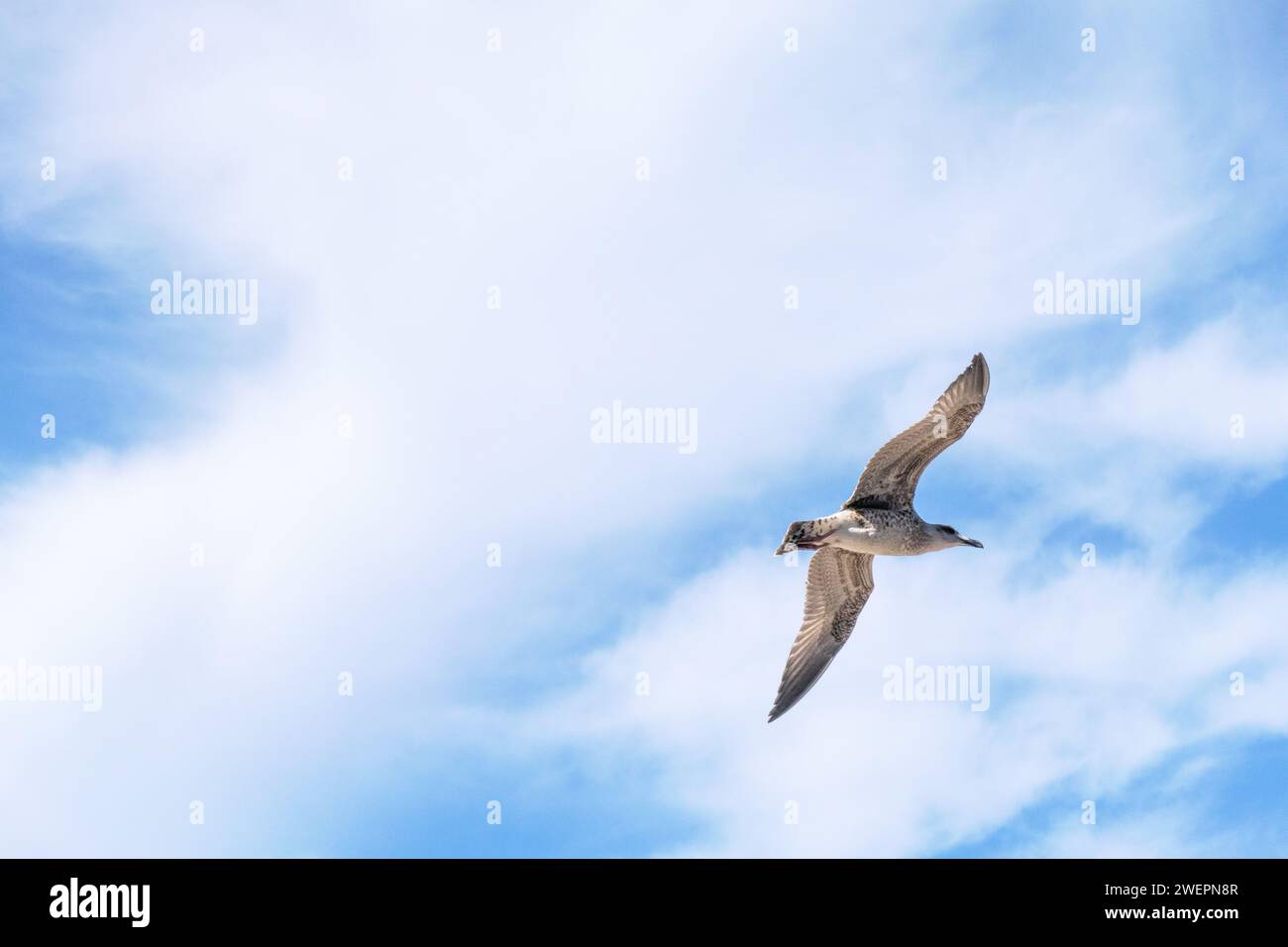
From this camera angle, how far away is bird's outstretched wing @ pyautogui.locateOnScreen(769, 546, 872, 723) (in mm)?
23312

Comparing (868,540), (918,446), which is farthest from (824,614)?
(918,446)

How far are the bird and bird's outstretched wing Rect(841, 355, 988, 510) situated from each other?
0.05 ft

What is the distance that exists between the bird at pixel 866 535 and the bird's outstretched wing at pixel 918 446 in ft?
0.05

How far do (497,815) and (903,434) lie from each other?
33.5ft

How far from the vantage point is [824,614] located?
23672 mm

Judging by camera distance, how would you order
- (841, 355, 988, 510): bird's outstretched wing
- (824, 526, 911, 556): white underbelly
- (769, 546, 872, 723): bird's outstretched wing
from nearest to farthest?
(841, 355, 988, 510): bird's outstretched wing
(824, 526, 911, 556): white underbelly
(769, 546, 872, 723): bird's outstretched wing

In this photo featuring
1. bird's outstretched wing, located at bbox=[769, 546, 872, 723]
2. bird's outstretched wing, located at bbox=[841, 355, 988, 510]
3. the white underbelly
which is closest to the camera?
bird's outstretched wing, located at bbox=[841, 355, 988, 510]

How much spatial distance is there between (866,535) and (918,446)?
5.83 ft

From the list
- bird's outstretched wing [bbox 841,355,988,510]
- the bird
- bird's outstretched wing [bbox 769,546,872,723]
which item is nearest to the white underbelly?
the bird

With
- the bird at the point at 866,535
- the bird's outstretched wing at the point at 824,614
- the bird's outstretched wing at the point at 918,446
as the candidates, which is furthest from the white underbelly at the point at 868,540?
the bird's outstretched wing at the point at 824,614

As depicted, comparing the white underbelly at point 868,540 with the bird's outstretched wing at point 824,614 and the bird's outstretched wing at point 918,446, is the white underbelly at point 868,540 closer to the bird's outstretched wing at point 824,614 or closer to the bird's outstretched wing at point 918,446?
the bird's outstretched wing at point 918,446

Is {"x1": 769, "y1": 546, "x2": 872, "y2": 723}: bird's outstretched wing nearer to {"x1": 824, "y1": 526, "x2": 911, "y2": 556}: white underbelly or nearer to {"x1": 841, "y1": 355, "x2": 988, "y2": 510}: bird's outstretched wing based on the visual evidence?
{"x1": 824, "y1": 526, "x2": 911, "y2": 556}: white underbelly

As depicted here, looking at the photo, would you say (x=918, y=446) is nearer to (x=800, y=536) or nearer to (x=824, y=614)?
(x=800, y=536)
